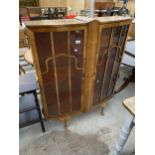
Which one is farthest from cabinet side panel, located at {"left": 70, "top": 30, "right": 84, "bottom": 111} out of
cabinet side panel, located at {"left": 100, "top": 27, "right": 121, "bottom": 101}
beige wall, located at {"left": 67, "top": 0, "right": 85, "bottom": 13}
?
beige wall, located at {"left": 67, "top": 0, "right": 85, "bottom": 13}

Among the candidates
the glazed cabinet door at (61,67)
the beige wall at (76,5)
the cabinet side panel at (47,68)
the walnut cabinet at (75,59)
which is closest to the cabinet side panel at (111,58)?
the walnut cabinet at (75,59)

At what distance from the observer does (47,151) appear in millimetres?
1496

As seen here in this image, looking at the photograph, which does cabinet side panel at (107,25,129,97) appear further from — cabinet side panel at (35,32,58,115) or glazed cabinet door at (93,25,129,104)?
cabinet side panel at (35,32,58,115)

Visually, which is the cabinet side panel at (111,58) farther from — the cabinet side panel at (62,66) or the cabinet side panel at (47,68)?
the cabinet side panel at (47,68)

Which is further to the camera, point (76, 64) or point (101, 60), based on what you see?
point (101, 60)

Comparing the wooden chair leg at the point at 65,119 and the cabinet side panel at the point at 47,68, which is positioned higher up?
the cabinet side panel at the point at 47,68

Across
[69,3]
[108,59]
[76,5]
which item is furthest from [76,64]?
[69,3]

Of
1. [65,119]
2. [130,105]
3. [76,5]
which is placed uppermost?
[76,5]

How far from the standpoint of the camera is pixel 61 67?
1.30 meters

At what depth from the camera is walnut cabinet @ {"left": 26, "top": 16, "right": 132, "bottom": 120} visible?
114 cm

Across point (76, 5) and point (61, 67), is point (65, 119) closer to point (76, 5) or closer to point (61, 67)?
point (61, 67)

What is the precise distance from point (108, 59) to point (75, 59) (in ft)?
1.25

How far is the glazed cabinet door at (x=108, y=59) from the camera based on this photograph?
1347mm
